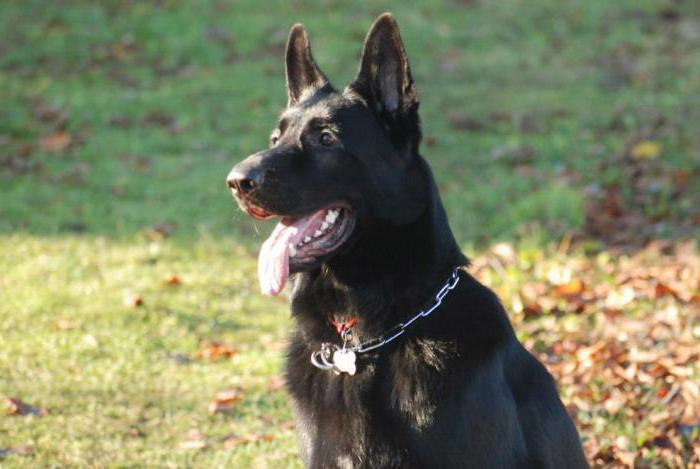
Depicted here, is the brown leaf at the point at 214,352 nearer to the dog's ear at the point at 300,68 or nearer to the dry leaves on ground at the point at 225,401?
the dry leaves on ground at the point at 225,401

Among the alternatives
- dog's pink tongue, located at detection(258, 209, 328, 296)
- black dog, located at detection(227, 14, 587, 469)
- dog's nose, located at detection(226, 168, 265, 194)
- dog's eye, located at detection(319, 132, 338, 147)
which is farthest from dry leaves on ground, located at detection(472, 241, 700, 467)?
dog's nose, located at detection(226, 168, 265, 194)

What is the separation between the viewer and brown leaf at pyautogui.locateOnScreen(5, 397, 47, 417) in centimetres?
479

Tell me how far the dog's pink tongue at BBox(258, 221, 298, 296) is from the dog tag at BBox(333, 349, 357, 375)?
0.30 meters

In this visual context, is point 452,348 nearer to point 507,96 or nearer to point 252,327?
point 252,327

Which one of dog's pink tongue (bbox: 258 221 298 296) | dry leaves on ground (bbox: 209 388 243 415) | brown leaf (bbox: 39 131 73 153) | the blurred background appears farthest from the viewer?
brown leaf (bbox: 39 131 73 153)

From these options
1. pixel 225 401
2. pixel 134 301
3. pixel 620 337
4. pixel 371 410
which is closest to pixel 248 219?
pixel 134 301

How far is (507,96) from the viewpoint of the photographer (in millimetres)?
11469

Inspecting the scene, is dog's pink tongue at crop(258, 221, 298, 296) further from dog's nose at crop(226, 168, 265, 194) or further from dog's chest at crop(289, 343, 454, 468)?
dog's chest at crop(289, 343, 454, 468)

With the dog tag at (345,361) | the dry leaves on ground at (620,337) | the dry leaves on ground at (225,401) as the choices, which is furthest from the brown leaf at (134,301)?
the dog tag at (345,361)

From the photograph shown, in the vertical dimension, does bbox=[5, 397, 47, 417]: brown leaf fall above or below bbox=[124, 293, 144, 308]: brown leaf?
above

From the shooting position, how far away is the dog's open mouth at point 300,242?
3.41 meters

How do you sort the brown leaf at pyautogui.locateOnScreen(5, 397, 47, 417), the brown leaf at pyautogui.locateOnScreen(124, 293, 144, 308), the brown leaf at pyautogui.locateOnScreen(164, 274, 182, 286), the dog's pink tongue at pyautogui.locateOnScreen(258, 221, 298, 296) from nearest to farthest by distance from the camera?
1. the dog's pink tongue at pyautogui.locateOnScreen(258, 221, 298, 296)
2. the brown leaf at pyautogui.locateOnScreen(5, 397, 47, 417)
3. the brown leaf at pyautogui.locateOnScreen(124, 293, 144, 308)
4. the brown leaf at pyautogui.locateOnScreen(164, 274, 182, 286)

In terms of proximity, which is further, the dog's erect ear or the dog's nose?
the dog's erect ear

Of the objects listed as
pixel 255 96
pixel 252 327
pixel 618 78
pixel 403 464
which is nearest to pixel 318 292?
pixel 403 464
